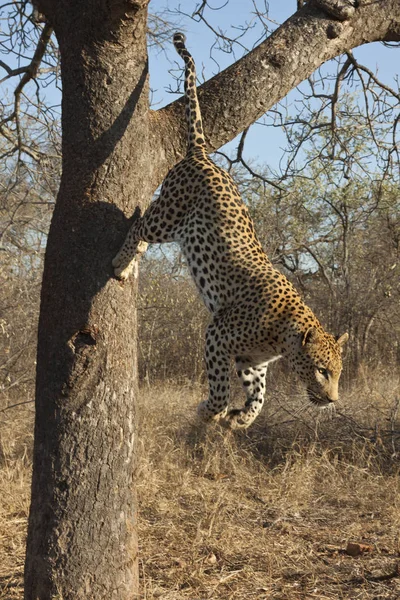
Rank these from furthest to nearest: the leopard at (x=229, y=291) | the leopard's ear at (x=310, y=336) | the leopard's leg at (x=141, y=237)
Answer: the leopard's ear at (x=310, y=336) → the leopard at (x=229, y=291) → the leopard's leg at (x=141, y=237)

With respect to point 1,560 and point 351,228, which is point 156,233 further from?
point 351,228

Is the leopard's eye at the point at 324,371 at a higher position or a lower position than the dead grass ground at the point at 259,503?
higher

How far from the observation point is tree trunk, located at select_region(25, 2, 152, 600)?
154 inches

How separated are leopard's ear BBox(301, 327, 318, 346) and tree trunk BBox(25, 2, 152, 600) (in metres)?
1.52

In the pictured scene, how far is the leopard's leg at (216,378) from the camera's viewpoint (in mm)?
5008

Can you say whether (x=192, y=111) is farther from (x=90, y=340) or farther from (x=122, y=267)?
(x=90, y=340)

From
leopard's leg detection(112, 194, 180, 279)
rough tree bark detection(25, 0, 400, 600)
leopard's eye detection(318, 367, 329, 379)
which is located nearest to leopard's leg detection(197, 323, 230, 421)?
leopard's eye detection(318, 367, 329, 379)

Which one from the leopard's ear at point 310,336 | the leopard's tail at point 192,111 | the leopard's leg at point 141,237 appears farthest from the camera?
the leopard's ear at point 310,336

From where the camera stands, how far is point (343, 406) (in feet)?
27.1

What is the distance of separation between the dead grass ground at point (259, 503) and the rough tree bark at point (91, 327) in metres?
0.62

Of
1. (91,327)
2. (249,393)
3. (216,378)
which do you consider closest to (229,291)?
(216,378)

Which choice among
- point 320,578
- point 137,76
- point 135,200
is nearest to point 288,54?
point 137,76

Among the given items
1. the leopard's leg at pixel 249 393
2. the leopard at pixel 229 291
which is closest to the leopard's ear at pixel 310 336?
the leopard at pixel 229 291

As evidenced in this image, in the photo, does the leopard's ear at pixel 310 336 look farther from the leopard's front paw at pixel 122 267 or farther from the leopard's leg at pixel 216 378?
the leopard's front paw at pixel 122 267
